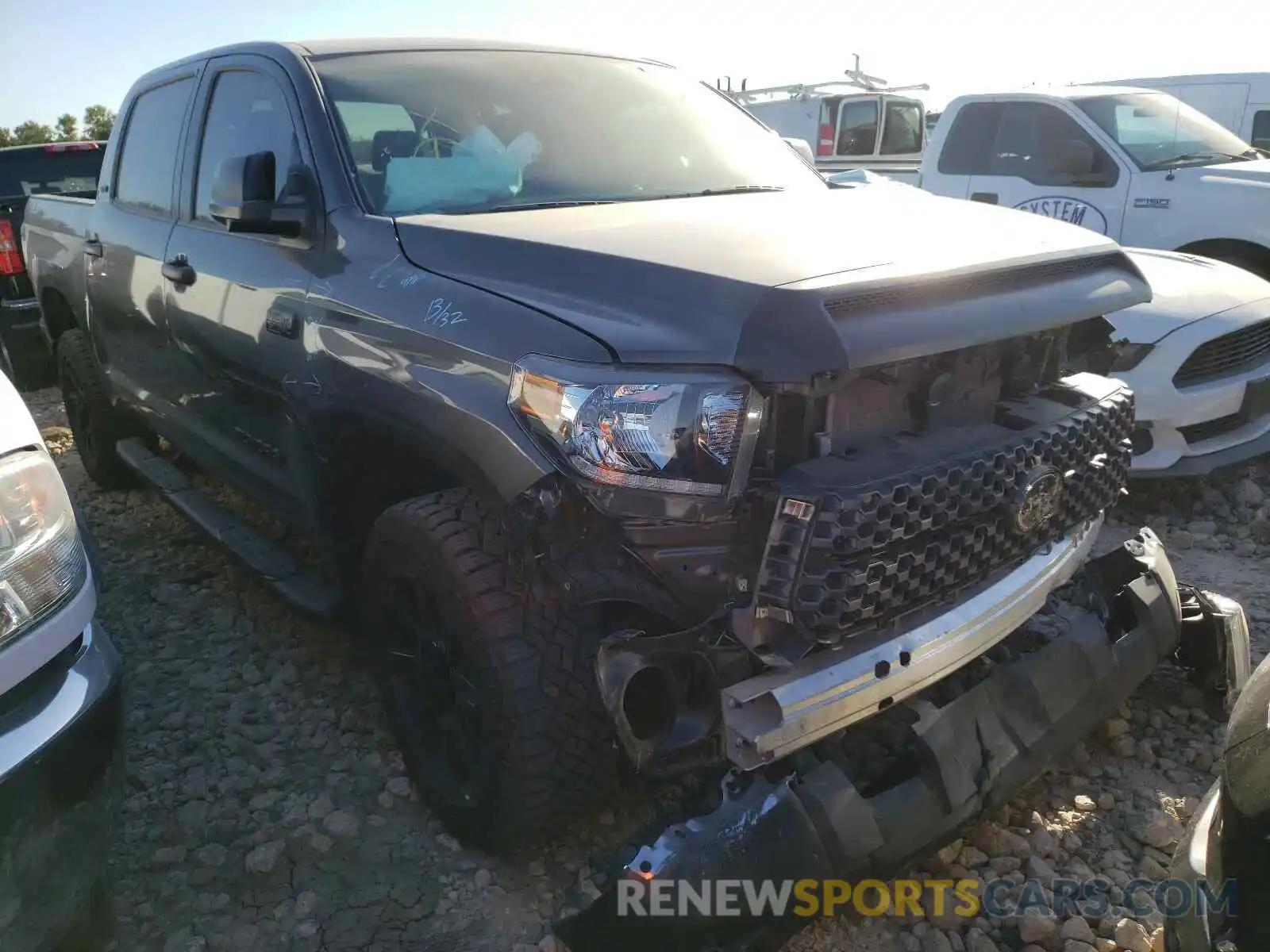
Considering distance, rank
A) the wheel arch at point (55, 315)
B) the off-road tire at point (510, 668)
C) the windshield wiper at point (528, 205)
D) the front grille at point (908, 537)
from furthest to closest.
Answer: the wheel arch at point (55, 315), the windshield wiper at point (528, 205), the off-road tire at point (510, 668), the front grille at point (908, 537)

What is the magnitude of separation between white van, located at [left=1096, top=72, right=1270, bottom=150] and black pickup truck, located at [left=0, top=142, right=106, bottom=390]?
894cm

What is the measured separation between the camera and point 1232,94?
9.11m

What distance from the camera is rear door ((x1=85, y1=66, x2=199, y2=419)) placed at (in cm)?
371

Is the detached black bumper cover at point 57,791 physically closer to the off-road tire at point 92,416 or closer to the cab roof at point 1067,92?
the off-road tire at point 92,416

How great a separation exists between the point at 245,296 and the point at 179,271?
594 millimetres

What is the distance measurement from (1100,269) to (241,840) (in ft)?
8.88

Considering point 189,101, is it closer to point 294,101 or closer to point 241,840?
point 294,101

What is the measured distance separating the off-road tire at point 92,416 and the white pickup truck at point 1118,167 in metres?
5.97

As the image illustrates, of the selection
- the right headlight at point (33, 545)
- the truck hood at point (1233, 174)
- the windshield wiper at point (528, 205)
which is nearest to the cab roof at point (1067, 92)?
the truck hood at point (1233, 174)

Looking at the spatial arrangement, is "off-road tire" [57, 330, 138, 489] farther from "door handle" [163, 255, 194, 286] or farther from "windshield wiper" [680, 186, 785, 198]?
"windshield wiper" [680, 186, 785, 198]

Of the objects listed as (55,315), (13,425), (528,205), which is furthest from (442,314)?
(55,315)

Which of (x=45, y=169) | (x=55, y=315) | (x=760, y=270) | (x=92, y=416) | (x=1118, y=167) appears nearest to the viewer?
(x=760, y=270)

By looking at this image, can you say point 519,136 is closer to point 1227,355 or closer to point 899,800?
point 899,800

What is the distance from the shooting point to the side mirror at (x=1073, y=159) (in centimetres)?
673
